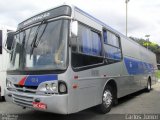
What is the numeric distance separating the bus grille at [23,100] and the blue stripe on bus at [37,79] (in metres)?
0.36

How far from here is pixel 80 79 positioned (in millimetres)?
6473


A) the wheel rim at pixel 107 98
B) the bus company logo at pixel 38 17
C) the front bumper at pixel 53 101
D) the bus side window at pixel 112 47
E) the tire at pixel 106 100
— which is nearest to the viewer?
the front bumper at pixel 53 101

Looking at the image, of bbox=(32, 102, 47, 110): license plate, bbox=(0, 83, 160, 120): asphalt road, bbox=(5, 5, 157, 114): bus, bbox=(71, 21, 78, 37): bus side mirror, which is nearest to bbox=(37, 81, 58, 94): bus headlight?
bbox=(5, 5, 157, 114): bus

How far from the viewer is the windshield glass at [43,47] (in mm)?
6223

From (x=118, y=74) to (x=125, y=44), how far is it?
1858 millimetres

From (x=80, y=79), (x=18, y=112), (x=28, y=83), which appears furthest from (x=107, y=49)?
(x=18, y=112)

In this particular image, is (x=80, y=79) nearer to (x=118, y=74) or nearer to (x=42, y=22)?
(x=42, y=22)

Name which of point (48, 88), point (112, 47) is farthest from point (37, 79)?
point (112, 47)

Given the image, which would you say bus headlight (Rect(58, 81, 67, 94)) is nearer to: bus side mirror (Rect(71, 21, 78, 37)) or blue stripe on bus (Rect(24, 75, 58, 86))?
blue stripe on bus (Rect(24, 75, 58, 86))

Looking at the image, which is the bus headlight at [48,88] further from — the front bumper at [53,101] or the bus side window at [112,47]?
the bus side window at [112,47]

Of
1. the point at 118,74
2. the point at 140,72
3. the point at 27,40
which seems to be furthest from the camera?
the point at 140,72

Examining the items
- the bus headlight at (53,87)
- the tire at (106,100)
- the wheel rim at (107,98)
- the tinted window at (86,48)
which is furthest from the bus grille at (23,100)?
the wheel rim at (107,98)

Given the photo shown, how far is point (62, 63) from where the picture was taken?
6.10m

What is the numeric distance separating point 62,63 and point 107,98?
108 inches
